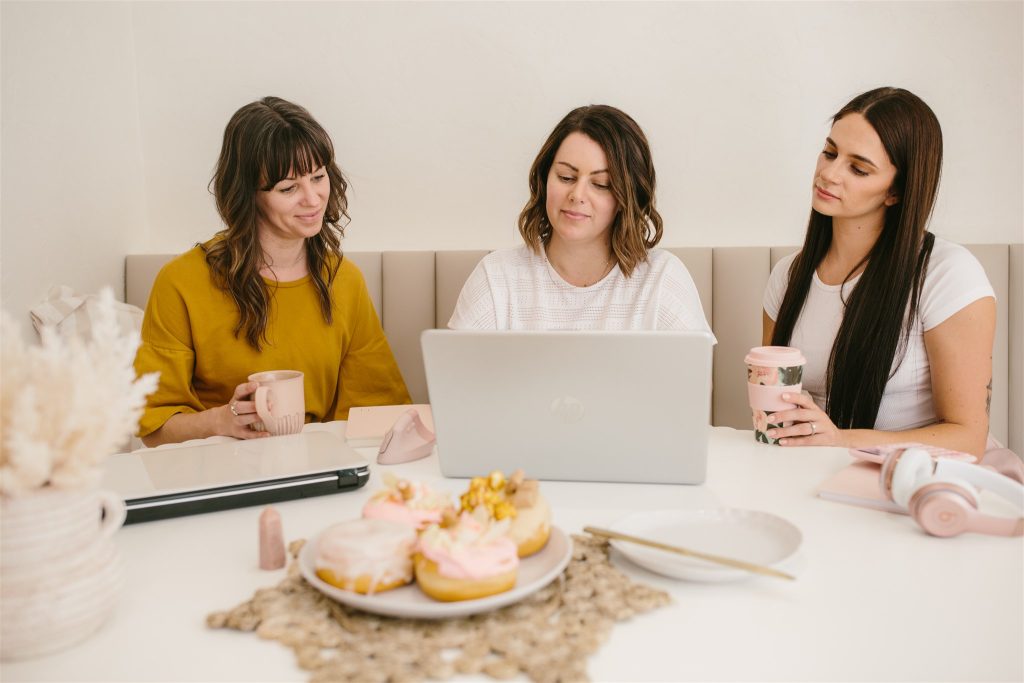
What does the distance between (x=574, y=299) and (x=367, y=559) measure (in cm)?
112

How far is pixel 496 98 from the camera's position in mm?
2406

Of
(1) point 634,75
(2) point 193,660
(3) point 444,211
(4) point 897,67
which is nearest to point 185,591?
(2) point 193,660

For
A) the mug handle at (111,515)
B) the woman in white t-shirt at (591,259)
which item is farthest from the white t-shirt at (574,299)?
the mug handle at (111,515)

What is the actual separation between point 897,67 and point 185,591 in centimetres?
229

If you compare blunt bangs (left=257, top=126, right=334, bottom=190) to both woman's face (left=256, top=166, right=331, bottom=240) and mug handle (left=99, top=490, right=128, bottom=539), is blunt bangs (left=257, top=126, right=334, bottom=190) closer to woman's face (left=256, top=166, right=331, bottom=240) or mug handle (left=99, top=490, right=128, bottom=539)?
woman's face (left=256, top=166, right=331, bottom=240)

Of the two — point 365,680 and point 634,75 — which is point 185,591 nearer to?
point 365,680

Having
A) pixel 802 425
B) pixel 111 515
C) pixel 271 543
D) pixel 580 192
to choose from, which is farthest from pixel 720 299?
pixel 111 515

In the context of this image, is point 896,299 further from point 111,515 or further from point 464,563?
point 111,515

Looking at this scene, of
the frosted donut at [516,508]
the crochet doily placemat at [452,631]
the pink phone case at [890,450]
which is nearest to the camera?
the crochet doily placemat at [452,631]

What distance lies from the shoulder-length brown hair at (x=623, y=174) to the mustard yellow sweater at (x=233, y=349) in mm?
511

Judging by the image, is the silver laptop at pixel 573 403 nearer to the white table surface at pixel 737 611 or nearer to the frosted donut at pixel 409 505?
the white table surface at pixel 737 611

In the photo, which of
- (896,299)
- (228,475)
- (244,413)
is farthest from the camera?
(896,299)

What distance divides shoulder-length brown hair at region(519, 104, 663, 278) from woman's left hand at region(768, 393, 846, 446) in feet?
1.94

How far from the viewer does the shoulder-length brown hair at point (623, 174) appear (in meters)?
1.71
